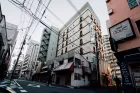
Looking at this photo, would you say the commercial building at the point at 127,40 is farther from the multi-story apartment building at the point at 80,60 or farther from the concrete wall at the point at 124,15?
the multi-story apartment building at the point at 80,60

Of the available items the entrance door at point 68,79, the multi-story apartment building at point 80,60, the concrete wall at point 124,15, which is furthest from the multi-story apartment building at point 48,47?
the concrete wall at point 124,15

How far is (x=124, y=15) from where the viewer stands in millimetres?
8305

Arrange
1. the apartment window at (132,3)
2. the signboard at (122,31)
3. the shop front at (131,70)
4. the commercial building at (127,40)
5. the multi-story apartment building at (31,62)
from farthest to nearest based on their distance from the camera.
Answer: the multi-story apartment building at (31,62), the apartment window at (132,3), the signboard at (122,31), the commercial building at (127,40), the shop front at (131,70)

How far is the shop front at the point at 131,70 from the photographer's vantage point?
20.1 feet

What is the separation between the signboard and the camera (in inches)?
288

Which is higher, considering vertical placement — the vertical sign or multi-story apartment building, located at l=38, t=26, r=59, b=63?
multi-story apartment building, located at l=38, t=26, r=59, b=63

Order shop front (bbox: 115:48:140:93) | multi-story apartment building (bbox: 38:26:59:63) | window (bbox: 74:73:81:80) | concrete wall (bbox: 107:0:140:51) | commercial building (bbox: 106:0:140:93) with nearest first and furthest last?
1. shop front (bbox: 115:48:140:93)
2. commercial building (bbox: 106:0:140:93)
3. concrete wall (bbox: 107:0:140:51)
4. window (bbox: 74:73:81:80)
5. multi-story apartment building (bbox: 38:26:59:63)

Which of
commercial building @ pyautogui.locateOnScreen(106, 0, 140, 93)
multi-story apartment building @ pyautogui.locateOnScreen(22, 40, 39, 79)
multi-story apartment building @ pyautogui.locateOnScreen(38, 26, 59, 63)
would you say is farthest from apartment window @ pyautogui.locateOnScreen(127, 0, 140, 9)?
multi-story apartment building @ pyautogui.locateOnScreen(22, 40, 39, 79)

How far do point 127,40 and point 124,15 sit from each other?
2756 millimetres

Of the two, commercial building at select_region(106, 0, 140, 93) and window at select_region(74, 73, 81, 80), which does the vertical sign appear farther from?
window at select_region(74, 73, 81, 80)

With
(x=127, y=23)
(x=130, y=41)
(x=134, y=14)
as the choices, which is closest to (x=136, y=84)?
(x=130, y=41)

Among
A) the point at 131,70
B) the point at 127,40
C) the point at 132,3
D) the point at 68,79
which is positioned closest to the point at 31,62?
the point at 68,79

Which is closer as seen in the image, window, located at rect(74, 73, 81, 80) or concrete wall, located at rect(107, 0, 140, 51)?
concrete wall, located at rect(107, 0, 140, 51)

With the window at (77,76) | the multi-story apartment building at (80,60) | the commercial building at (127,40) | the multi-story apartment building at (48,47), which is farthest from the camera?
the multi-story apartment building at (48,47)
